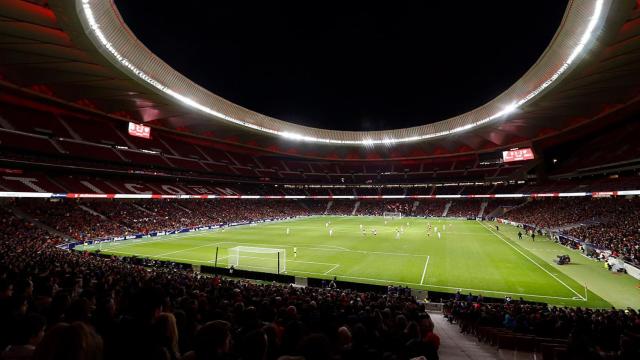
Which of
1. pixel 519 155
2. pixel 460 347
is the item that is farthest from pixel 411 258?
pixel 519 155

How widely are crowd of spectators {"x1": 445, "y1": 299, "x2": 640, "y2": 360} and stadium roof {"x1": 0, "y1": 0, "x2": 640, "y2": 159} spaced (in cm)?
1914

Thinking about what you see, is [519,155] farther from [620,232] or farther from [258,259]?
[258,259]

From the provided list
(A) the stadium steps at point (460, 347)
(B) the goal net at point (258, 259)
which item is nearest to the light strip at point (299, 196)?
(B) the goal net at point (258, 259)

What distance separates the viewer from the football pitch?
63.6 ft

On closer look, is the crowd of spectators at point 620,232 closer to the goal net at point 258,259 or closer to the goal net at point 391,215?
the goal net at point 258,259

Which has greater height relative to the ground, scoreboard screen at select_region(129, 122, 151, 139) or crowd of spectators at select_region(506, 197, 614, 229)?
scoreboard screen at select_region(129, 122, 151, 139)

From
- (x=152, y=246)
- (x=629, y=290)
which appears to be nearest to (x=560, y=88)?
(x=629, y=290)

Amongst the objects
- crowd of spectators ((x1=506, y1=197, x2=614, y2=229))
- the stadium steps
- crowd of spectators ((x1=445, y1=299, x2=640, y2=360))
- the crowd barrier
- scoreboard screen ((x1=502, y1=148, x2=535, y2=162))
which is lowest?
the stadium steps

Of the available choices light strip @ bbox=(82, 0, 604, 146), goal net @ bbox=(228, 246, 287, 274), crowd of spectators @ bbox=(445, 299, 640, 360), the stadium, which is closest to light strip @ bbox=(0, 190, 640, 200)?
the stadium

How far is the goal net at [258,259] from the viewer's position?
2434 cm

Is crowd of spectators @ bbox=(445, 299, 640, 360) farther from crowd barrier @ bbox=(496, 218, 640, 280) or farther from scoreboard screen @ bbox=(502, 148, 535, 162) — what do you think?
scoreboard screen @ bbox=(502, 148, 535, 162)

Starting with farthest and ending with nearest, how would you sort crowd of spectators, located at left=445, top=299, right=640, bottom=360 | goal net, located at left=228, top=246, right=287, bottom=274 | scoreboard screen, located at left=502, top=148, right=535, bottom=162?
1. scoreboard screen, located at left=502, top=148, right=535, bottom=162
2. goal net, located at left=228, top=246, right=287, bottom=274
3. crowd of spectators, located at left=445, top=299, right=640, bottom=360

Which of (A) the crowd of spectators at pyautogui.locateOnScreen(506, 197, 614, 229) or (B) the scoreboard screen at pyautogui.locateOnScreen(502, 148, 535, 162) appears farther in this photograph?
(B) the scoreboard screen at pyautogui.locateOnScreen(502, 148, 535, 162)

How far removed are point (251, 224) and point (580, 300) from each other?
48183 millimetres
